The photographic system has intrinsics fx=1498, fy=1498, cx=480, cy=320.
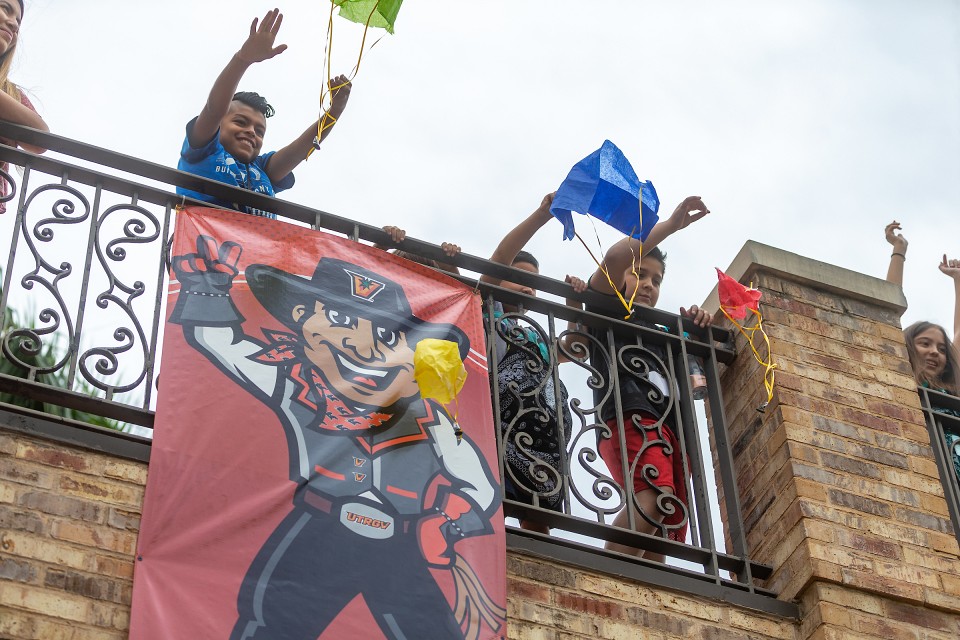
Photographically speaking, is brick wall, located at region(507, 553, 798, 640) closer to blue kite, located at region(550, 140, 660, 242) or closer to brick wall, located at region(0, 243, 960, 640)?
brick wall, located at region(0, 243, 960, 640)

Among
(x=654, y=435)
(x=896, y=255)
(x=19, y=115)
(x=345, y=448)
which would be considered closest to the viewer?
(x=345, y=448)

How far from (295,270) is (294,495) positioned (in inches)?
45.8

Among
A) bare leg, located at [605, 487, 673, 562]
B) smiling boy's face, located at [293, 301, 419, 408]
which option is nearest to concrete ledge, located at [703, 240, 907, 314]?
bare leg, located at [605, 487, 673, 562]

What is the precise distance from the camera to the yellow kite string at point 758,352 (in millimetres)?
6941

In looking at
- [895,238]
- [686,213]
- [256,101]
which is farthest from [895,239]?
[256,101]

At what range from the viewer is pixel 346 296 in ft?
20.9

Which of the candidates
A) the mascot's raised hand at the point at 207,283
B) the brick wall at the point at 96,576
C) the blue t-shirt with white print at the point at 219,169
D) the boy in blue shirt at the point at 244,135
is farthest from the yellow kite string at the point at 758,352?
the mascot's raised hand at the point at 207,283

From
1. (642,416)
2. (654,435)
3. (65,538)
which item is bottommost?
(65,538)

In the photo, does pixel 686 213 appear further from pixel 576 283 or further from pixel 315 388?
pixel 315 388

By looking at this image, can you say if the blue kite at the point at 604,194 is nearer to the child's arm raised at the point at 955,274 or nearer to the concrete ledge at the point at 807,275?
the concrete ledge at the point at 807,275

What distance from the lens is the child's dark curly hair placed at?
23.8 feet

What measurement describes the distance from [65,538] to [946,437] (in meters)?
4.44

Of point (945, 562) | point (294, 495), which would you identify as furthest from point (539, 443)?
point (945, 562)

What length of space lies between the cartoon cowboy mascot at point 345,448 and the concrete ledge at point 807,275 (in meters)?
1.68
